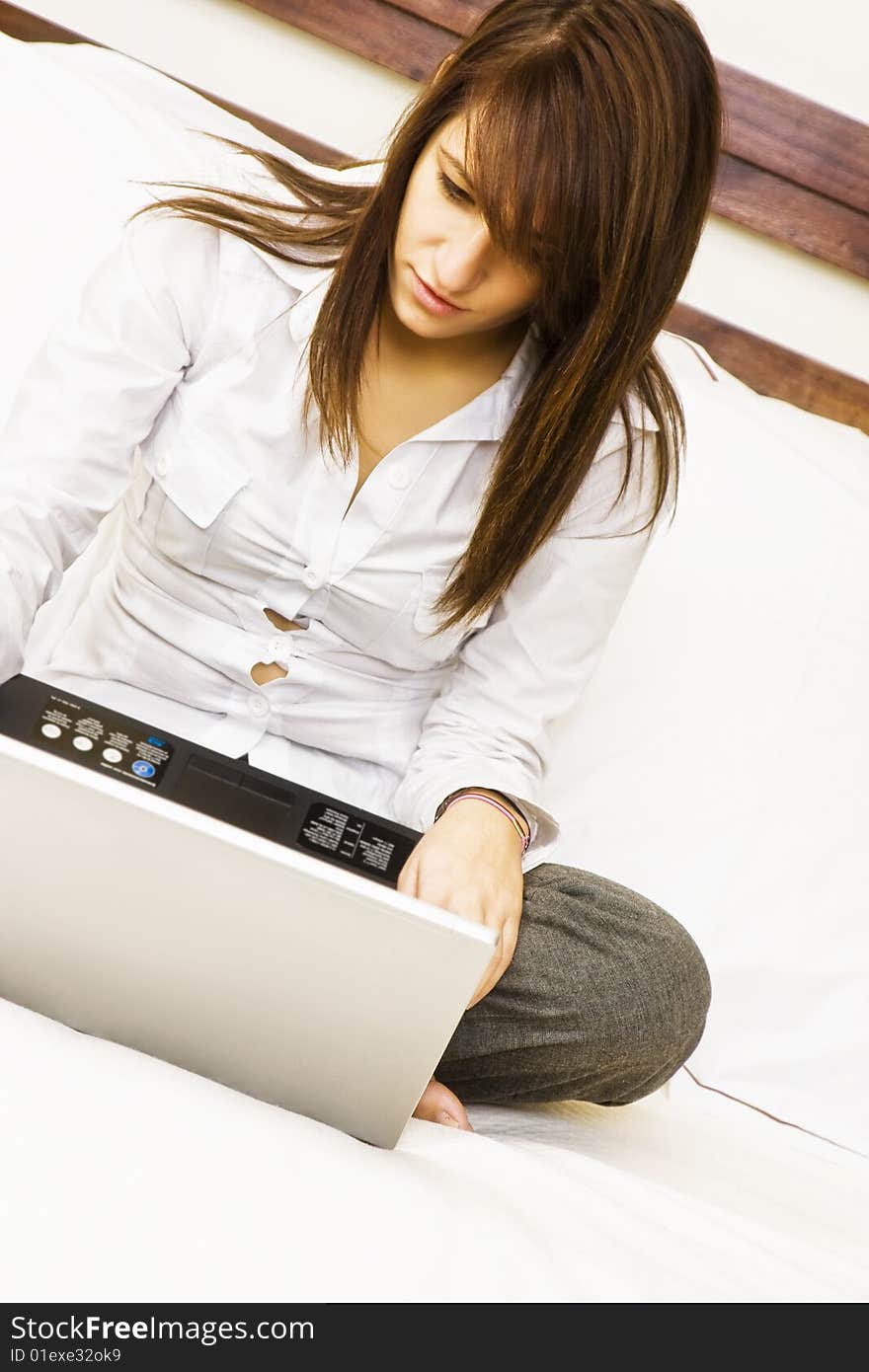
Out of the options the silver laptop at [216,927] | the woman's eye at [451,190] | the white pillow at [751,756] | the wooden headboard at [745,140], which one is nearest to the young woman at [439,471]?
the woman's eye at [451,190]

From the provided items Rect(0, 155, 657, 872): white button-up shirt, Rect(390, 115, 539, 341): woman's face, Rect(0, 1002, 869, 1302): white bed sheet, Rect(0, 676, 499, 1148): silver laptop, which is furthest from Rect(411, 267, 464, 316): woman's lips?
Rect(0, 1002, 869, 1302): white bed sheet

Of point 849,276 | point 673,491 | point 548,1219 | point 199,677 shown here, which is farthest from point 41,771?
point 849,276

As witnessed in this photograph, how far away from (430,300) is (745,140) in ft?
2.94

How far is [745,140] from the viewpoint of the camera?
1.51 meters

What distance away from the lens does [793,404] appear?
5.32 feet

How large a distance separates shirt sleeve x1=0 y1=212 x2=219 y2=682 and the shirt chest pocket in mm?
31

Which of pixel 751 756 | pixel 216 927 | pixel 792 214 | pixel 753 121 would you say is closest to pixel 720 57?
pixel 753 121

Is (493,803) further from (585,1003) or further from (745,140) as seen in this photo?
(745,140)

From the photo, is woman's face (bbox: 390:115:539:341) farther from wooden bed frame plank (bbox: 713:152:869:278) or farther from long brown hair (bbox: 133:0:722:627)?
wooden bed frame plank (bbox: 713:152:869:278)

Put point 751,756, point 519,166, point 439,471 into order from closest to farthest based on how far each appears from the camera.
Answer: point 519,166 < point 439,471 < point 751,756

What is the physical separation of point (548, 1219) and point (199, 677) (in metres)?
0.51

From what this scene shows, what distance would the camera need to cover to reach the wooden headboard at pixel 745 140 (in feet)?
4.90

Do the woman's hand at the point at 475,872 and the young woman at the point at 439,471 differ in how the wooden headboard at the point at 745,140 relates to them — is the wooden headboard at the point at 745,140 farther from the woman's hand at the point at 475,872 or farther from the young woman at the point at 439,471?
the woman's hand at the point at 475,872
